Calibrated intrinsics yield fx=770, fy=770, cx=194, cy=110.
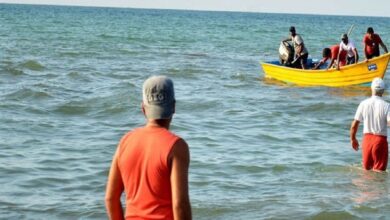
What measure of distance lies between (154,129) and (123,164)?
248mm

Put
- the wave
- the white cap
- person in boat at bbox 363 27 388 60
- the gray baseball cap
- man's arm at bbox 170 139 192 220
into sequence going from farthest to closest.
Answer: the wave < person in boat at bbox 363 27 388 60 < the white cap < the gray baseball cap < man's arm at bbox 170 139 192 220

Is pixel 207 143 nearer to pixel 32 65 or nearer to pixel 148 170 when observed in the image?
pixel 148 170

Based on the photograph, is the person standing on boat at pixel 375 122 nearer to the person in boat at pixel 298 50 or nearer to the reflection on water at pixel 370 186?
the reflection on water at pixel 370 186

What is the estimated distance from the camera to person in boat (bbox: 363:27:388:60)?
61.8 feet

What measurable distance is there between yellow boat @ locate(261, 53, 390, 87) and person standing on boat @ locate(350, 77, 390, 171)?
32.5ft

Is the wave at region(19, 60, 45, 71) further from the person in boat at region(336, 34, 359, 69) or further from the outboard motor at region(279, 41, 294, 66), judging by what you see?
the person in boat at region(336, 34, 359, 69)

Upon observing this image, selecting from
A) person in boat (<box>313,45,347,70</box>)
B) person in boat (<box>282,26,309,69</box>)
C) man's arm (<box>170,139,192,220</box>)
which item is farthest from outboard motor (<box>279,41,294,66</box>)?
man's arm (<box>170,139,192,220</box>)

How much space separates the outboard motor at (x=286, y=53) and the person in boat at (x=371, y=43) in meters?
2.32

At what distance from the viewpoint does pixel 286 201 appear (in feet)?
28.0

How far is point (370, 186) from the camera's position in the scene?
9.12 m

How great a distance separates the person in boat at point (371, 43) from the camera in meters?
18.8

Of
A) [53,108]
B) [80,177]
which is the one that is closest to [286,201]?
[80,177]

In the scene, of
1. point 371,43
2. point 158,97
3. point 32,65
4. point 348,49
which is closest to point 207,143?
point 348,49

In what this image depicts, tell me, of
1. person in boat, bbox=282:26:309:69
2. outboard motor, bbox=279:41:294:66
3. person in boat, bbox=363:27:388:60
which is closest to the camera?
person in boat, bbox=363:27:388:60
